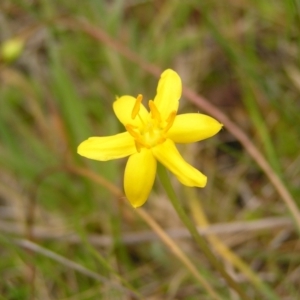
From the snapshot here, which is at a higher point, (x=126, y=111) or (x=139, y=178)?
(x=126, y=111)

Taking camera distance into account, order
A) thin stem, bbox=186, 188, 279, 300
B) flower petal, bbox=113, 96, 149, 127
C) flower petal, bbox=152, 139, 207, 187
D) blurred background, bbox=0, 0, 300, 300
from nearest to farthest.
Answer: flower petal, bbox=152, 139, 207, 187 < flower petal, bbox=113, 96, 149, 127 < thin stem, bbox=186, 188, 279, 300 < blurred background, bbox=0, 0, 300, 300

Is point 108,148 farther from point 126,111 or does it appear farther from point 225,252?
point 225,252

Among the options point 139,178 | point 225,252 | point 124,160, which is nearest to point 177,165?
point 139,178

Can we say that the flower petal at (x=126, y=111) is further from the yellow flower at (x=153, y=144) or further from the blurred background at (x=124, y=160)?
the blurred background at (x=124, y=160)

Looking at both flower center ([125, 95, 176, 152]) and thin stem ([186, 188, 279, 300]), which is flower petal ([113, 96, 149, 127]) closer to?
flower center ([125, 95, 176, 152])

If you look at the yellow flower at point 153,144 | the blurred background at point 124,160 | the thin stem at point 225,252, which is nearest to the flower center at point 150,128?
the yellow flower at point 153,144

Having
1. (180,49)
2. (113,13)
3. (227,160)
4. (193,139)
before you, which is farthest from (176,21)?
(193,139)

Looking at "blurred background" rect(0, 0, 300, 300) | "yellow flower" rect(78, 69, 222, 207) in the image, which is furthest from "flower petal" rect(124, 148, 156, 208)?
"blurred background" rect(0, 0, 300, 300)
